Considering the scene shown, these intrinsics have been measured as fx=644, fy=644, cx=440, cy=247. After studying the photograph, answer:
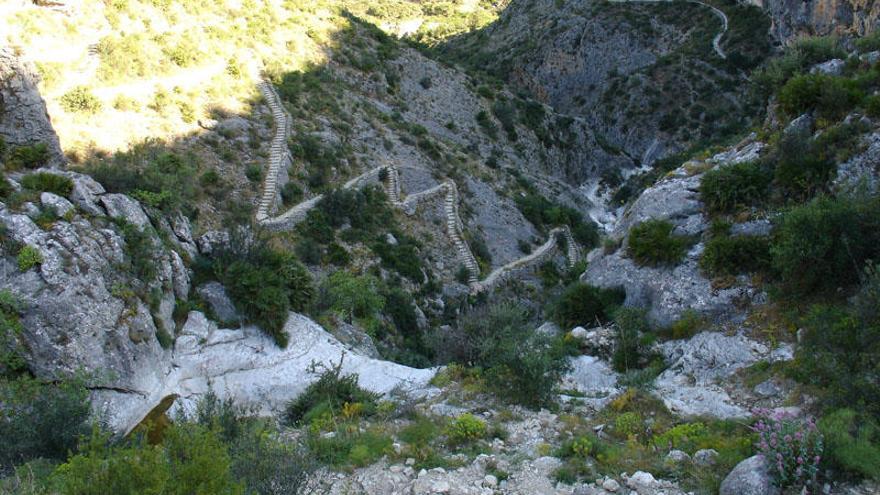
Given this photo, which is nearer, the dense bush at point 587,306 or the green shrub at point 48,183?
the green shrub at point 48,183

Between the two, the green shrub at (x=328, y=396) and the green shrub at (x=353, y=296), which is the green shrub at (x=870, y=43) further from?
the green shrub at (x=353, y=296)

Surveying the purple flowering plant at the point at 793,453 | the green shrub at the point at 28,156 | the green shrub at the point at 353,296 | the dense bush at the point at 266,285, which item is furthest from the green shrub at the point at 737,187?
the green shrub at the point at 28,156

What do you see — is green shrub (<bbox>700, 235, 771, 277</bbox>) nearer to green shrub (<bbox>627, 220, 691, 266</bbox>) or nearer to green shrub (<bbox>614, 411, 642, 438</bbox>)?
green shrub (<bbox>627, 220, 691, 266</bbox>)

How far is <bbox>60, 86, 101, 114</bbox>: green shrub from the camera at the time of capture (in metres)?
27.2

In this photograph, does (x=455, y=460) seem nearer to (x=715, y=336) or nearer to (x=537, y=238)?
(x=715, y=336)

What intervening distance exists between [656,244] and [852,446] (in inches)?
365

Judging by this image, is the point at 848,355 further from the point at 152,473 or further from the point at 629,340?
the point at 152,473

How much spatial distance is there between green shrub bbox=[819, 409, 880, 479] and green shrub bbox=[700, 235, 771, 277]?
6745 mm

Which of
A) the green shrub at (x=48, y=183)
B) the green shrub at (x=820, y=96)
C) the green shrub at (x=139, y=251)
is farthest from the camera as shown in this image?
the green shrub at (x=820, y=96)

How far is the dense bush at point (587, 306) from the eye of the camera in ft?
55.2

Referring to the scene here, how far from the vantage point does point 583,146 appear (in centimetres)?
5900

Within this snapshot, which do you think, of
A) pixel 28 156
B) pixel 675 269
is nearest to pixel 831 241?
pixel 675 269

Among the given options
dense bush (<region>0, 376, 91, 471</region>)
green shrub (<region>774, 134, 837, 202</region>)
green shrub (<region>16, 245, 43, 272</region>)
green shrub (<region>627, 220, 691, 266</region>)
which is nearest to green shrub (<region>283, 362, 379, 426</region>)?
dense bush (<region>0, 376, 91, 471</region>)

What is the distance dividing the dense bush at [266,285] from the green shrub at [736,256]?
1118 cm
